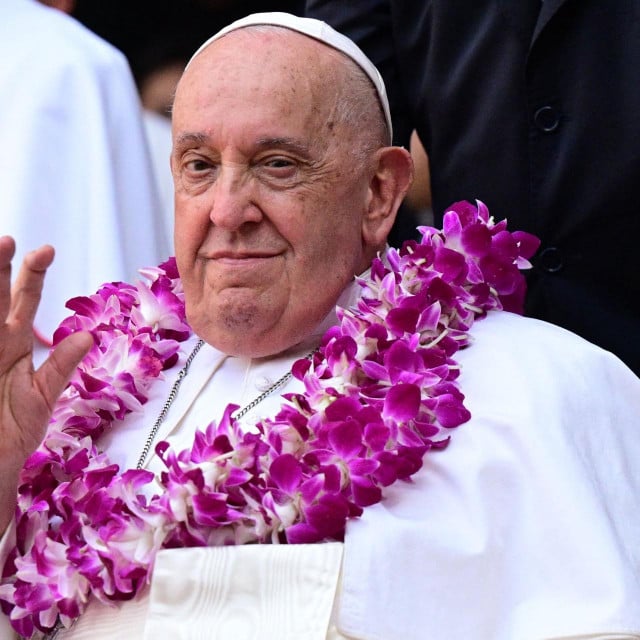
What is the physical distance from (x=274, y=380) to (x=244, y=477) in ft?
1.89

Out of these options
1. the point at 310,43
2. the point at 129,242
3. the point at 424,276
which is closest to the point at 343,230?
the point at 424,276

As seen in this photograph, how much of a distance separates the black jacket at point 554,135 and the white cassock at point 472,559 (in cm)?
78

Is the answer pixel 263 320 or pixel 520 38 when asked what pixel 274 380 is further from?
pixel 520 38

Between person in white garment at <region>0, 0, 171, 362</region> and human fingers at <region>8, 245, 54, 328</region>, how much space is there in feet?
4.80

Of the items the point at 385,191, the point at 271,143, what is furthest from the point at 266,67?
the point at 385,191

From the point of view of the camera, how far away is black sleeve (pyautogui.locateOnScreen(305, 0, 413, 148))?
13.5 ft

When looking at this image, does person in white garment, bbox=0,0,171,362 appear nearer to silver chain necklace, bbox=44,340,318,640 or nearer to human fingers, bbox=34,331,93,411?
silver chain necklace, bbox=44,340,318,640

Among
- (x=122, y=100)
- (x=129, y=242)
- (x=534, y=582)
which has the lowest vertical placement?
(x=129, y=242)

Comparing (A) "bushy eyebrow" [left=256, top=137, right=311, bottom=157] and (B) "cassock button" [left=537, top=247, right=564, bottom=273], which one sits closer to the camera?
(A) "bushy eyebrow" [left=256, top=137, right=311, bottom=157]

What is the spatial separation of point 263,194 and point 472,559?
996 mm

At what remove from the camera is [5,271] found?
281cm

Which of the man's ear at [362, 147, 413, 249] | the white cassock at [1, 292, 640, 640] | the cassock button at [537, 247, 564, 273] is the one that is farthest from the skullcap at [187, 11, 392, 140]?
the white cassock at [1, 292, 640, 640]

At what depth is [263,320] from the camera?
3.29 metres

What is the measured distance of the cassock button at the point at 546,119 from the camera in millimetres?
3836
